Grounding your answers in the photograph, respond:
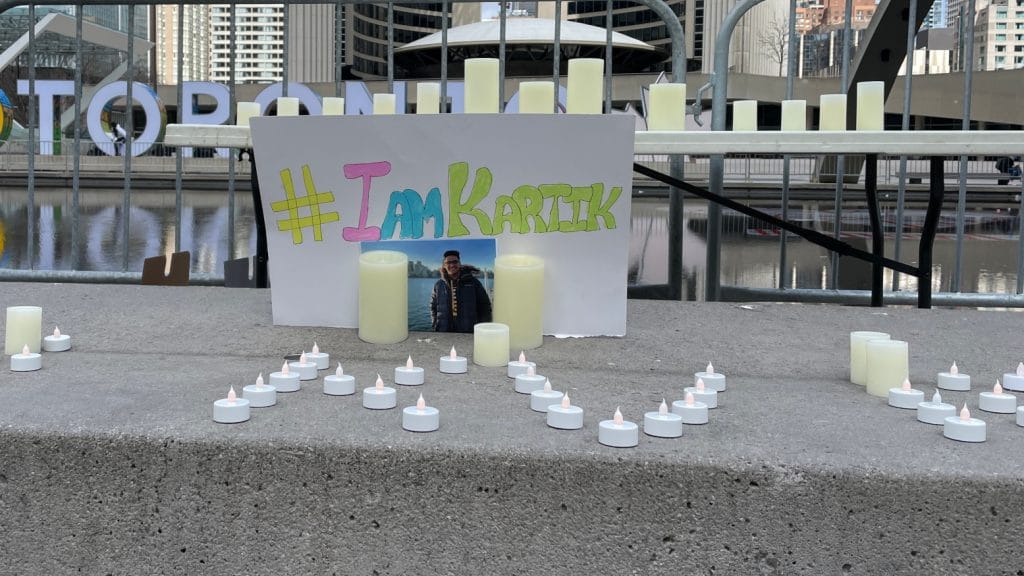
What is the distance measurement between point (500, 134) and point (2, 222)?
1178 cm

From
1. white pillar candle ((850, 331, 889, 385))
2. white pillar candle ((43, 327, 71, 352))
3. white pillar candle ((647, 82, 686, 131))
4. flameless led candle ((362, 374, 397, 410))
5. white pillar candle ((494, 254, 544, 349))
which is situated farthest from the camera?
white pillar candle ((647, 82, 686, 131))

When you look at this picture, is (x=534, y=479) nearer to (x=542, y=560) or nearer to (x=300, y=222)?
(x=542, y=560)

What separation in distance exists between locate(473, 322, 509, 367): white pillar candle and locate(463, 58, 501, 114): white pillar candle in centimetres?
91

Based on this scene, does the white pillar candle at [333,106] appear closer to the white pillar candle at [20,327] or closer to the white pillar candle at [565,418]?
the white pillar candle at [20,327]

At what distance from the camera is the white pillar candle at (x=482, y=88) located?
2.95m

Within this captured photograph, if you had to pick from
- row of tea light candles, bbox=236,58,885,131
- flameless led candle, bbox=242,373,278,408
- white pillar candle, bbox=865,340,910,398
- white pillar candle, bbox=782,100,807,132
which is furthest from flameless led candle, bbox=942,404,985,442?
white pillar candle, bbox=782,100,807,132

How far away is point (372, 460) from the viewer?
154 centimetres

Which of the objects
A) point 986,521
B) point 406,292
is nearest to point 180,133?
point 406,292

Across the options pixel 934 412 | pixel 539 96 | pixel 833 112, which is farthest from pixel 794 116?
pixel 934 412

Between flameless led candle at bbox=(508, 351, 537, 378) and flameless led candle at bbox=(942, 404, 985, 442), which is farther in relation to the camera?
flameless led candle at bbox=(508, 351, 537, 378)

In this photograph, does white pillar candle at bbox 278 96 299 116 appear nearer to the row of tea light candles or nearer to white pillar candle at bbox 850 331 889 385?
the row of tea light candles

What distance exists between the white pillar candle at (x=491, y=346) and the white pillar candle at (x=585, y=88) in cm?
96

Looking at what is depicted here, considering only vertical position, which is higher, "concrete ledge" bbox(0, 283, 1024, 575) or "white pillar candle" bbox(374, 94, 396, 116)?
"white pillar candle" bbox(374, 94, 396, 116)

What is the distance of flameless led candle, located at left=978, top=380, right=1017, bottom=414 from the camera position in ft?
6.15
